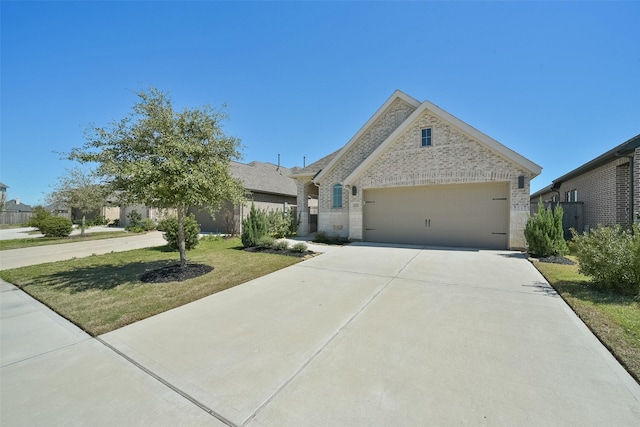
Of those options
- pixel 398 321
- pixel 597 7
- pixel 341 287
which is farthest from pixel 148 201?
pixel 597 7

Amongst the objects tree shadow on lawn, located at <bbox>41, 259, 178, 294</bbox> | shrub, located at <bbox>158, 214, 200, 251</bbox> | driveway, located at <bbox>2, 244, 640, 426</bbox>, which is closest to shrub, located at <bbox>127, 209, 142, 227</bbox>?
shrub, located at <bbox>158, 214, 200, 251</bbox>

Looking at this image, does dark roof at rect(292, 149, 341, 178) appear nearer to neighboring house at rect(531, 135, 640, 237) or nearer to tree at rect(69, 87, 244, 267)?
tree at rect(69, 87, 244, 267)

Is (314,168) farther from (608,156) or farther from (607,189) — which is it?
(607,189)

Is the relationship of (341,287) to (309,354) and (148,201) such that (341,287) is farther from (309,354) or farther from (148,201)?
(148,201)

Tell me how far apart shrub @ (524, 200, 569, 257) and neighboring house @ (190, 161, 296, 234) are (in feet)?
44.8

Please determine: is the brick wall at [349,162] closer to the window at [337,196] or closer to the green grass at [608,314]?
the window at [337,196]

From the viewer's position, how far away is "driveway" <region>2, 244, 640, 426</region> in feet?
7.75

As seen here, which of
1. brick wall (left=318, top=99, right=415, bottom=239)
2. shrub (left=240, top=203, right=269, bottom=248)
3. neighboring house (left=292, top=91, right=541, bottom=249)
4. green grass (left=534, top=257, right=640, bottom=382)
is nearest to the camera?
green grass (left=534, top=257, right=640, bottom=382)

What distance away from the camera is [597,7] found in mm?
7375

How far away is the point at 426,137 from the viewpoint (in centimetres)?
1190

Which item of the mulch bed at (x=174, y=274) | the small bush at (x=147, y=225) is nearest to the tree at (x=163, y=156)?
the mulch bed at (x=174, y=274)

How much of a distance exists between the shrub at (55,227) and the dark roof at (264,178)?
11409 mm

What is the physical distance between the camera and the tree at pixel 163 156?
621 centimetres

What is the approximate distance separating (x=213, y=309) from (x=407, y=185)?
988 cm
